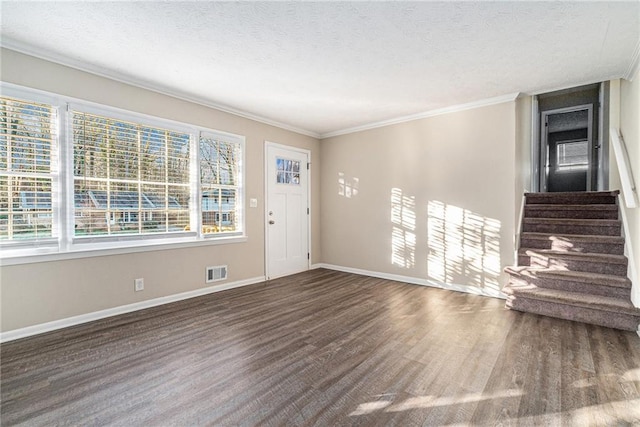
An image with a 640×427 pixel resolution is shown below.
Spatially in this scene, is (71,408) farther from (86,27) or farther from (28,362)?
(86,27)

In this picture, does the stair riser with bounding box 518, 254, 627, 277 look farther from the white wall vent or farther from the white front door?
the white wall vent

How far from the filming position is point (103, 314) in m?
3.00

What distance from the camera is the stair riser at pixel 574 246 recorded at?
330 cm

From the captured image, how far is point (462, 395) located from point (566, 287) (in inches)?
91.3

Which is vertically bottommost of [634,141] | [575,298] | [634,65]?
[575,298]

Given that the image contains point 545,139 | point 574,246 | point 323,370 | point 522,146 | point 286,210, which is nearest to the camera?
point 323,370

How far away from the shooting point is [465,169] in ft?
13.1

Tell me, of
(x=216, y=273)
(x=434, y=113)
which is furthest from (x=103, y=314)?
(x=434, y=113)

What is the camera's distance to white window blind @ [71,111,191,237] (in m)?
2.94

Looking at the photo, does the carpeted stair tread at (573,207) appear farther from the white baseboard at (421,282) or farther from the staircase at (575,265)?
the white baseboard at (421,282)

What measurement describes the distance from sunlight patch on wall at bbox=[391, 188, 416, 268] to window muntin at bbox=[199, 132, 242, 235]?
2.44m

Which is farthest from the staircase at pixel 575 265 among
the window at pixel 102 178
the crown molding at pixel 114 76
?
the crown molding at pixel 114 76

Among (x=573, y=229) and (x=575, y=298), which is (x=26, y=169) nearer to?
(x=575, y=298)

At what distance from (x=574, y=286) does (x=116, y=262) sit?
4.94 m
